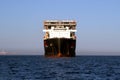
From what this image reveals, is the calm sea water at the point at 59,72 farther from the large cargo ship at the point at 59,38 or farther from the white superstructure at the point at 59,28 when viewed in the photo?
the white superstructure at the point at 59,28

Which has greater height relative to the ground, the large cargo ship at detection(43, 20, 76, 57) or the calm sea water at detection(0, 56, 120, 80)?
the large cargo ship at detection(43, 20, 76, 57)

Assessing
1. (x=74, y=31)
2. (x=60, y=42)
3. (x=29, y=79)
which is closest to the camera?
(x=29, y=79)

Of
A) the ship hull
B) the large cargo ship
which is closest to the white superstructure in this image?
the large cargo ship

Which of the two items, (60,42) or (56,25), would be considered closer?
(60,42)

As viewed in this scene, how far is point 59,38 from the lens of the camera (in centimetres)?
10269

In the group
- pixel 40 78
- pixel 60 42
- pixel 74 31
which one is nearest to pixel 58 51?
pixel 60 42

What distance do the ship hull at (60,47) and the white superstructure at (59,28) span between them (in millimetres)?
2387

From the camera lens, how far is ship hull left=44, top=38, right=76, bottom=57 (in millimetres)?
102000

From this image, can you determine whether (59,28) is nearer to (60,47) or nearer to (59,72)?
(60,47)

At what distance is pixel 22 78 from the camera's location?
41.9 meters

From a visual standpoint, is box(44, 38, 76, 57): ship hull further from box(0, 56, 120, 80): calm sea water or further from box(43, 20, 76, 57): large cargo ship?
box(0, 56, 120, 80): calm sea water

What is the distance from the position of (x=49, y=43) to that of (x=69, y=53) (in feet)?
19.5

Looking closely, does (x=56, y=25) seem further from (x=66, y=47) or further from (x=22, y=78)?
Answer: (x=22, y=78)

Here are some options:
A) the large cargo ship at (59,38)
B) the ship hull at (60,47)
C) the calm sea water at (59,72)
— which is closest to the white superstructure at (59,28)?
the large cargo ship at (59,38)
